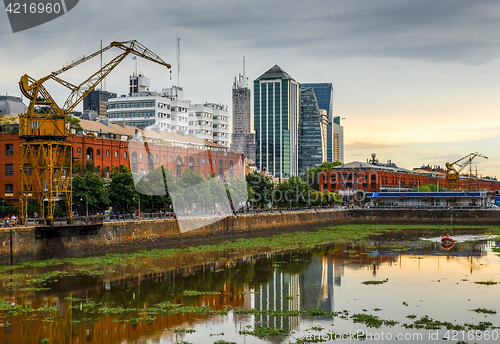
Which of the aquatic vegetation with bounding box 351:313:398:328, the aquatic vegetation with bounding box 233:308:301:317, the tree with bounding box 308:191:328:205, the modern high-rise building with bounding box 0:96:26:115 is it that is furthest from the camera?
the tree with bounding box 308:191:328:205

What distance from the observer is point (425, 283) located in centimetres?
4966

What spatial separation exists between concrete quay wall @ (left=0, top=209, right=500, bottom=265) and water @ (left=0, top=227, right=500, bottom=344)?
4.04m

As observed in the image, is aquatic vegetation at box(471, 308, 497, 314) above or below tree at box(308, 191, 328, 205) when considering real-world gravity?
below

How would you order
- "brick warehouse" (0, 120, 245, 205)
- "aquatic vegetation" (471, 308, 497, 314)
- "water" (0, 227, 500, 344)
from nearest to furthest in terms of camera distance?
"water" (0, 227, 500, 344), "aquatic vegetation" (471, 308, 497, 314), "brick warehouse" (0, 120, 245, 205)

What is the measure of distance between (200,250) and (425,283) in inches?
1213

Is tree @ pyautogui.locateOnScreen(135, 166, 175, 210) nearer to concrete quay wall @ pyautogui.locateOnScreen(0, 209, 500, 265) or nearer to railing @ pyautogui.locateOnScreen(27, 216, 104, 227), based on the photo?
concrete quay wall @ pyautogui.locateOnScreen(0, 209, 500, 265)

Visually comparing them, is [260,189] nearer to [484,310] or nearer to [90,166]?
[90,166]

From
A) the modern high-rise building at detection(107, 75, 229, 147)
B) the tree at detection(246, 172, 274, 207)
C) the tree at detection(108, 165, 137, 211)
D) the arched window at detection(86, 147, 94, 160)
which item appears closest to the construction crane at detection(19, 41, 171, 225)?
the tree at detection(108, 165, 137, 211)

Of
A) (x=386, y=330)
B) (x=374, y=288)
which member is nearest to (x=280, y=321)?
(x=386, y=330)

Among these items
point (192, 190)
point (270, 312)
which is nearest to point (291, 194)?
point (192, 190)

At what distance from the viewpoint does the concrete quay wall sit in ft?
190

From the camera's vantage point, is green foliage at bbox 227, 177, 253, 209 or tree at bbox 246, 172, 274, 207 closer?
green foliage at bbox 227, 177, 253, 209

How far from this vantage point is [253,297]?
44.3 metres

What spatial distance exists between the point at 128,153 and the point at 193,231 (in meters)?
31.0
